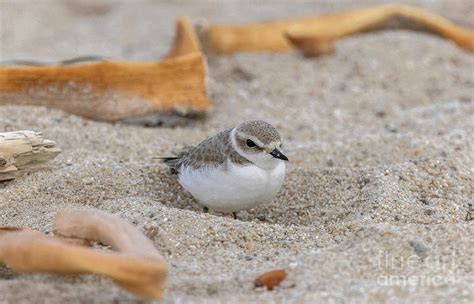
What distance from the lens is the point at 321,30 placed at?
855 cm

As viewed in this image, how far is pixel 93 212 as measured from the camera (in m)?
4.04

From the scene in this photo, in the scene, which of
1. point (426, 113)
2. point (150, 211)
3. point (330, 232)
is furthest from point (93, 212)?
point (426, 113)

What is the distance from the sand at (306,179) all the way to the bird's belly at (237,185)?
0.13 metres

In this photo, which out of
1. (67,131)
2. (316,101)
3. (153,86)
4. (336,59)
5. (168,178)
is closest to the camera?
(168,178)

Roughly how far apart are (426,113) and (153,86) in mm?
2278

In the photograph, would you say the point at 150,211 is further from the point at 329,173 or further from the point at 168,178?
the point at 329,173

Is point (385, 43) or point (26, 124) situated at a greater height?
point (385, 43)

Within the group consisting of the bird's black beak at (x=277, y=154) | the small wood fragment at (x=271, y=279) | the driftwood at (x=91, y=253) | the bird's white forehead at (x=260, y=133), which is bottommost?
the small wood fragment at (x=271, y=279)

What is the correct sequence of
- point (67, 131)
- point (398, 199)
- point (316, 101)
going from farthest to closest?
point (316, 101)
point (67, 131)
point (398, 199)

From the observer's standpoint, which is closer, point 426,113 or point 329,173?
point 329,173

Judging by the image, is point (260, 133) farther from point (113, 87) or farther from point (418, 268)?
point (113, 87)

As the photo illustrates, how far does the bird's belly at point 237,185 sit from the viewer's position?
4977 millimetres

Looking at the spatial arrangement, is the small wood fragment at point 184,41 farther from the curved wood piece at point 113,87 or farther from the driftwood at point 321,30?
the driftwood at point 321,30

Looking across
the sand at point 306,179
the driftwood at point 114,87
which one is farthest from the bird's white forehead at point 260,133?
the driftwood at point 114,87
